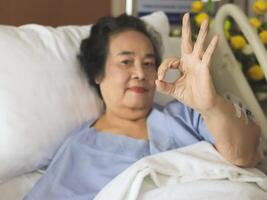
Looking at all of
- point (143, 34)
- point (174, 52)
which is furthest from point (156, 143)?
point (174, 52)

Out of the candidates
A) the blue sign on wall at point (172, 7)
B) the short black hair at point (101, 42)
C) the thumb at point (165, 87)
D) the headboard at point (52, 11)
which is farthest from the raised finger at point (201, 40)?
the blue sign on wall at point (172, 7)

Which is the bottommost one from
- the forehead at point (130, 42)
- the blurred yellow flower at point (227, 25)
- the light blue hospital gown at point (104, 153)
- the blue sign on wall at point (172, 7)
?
the light blue hospital gown at point (104, 153)

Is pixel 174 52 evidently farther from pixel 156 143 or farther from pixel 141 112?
pixel 156 143

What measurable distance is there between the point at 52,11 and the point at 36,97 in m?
0.82

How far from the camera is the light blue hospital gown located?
1.41m

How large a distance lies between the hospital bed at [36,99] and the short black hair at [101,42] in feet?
0.10

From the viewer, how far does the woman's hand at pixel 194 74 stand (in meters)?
1.12

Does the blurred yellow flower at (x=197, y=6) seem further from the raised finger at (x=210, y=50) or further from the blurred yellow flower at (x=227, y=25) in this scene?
the raised finger at (x=210, y=50)

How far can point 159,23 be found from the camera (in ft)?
6.07

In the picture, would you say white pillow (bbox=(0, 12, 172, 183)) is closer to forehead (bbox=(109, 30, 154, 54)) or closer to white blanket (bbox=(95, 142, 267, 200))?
forehead (bbox=(109, 30, 154, 54))

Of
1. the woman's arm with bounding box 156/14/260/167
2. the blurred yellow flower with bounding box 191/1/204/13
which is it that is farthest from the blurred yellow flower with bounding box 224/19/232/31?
the woman's arm with bounding box 156/14/260/167

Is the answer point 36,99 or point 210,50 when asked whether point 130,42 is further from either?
point 210,50

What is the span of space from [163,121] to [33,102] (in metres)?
0.40

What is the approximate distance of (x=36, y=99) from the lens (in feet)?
4.92
